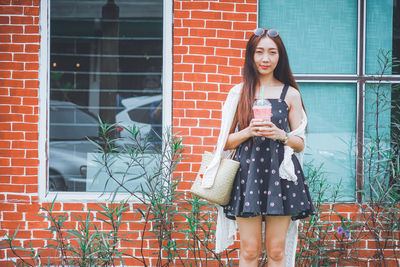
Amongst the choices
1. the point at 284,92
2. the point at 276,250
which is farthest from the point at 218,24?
the point at 276,250

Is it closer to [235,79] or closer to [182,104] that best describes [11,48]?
[182,104]

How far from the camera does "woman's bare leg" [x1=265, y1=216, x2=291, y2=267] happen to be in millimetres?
2947

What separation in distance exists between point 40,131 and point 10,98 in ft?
1.30

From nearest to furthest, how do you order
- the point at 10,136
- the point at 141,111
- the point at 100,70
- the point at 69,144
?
the point at 10,136, the point at 69,144, the point at 141,111, the point at 100,70

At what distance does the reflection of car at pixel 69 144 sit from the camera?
5062 mm

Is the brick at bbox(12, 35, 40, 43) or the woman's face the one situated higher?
the brick at bbox(12, 35, 40, 43)

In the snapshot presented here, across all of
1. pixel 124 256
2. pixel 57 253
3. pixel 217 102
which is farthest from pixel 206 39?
pixel 57 253

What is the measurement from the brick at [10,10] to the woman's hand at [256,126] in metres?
2.52

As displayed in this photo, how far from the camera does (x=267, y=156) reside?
2.94m

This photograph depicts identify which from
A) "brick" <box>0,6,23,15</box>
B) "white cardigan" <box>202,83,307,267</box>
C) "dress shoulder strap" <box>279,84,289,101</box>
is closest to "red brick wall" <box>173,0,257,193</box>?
"white cardigan" <box>202,83,307,267</box>

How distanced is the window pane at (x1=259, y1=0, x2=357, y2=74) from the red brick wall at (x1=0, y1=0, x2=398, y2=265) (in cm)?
44

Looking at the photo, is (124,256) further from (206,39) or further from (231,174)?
(206,39)

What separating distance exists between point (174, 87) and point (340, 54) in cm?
159

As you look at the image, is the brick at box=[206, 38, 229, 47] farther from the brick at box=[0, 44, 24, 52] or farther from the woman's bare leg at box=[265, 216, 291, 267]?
the woman's bare leg at box=[265, 216, 291, 267]
